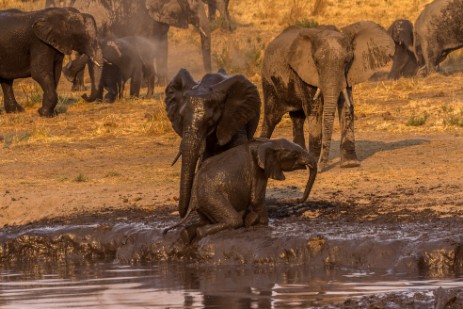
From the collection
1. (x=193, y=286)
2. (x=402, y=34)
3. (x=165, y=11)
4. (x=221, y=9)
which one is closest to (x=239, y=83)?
(x=193, y=286)

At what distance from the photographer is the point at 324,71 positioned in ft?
43.2

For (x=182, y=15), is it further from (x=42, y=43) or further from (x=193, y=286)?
(x=193, y=286)

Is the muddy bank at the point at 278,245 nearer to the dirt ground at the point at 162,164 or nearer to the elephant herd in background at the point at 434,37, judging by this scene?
the dirt ground at the point at 162,164

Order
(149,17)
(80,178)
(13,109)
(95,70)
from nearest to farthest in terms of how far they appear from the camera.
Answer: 1. (80,178)
2. (13,109)
3. (95,70)
4. (149,17)

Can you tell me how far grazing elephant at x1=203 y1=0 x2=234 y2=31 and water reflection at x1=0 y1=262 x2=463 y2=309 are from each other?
20.1 m

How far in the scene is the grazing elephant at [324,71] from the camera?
13.2m

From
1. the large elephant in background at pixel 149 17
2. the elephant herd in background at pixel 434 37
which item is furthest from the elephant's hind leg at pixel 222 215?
the large elephant in background at pixel 149 17

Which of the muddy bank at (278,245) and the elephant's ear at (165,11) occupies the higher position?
the elephant's ear at (165,11)

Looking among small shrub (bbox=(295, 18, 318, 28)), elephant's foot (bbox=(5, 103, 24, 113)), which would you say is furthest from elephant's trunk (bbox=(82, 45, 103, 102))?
small shrub (bbox=(295, 18, 318, 28))

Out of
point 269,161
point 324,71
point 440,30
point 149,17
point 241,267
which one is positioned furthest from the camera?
point 149,17

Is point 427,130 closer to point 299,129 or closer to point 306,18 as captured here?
point 299,129

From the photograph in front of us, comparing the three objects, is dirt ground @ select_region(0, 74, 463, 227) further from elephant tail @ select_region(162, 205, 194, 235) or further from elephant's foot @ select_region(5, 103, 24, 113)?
elephant tail @ select_region(162, 205, 194, 235)

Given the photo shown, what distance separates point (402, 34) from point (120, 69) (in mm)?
6402

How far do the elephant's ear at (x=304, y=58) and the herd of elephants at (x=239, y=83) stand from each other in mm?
10
